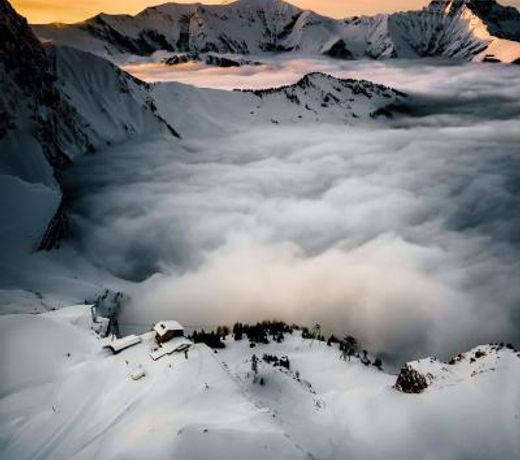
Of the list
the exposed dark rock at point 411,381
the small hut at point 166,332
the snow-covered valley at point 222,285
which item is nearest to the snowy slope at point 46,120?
the snow-covered valley at point 222,285

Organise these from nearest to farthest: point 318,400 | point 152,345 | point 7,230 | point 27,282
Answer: point 318,400 → point 152,345 → point 27,282 → point 7,230

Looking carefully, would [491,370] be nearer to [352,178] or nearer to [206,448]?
[206,448]

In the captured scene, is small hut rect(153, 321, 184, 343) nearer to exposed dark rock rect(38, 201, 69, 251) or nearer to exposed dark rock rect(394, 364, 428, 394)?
exposed dark rock rect(394, 364, 428, 394)

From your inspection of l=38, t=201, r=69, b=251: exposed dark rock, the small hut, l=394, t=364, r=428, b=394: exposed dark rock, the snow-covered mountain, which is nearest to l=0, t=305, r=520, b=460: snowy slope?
l=394, t=364, r=428, b=394: exposed dark rock

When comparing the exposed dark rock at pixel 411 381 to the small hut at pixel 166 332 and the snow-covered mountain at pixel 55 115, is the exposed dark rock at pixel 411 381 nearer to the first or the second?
the small hut at pixel 166 332

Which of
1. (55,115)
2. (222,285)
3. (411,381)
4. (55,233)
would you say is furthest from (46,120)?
(411,381)

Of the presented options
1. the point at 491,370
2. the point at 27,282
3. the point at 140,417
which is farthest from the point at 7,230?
the point at 491,370
